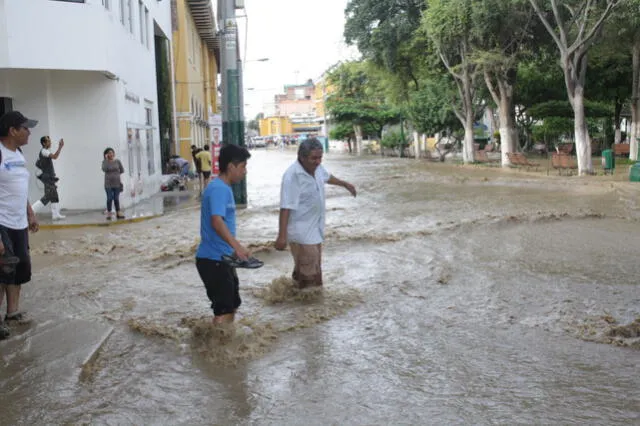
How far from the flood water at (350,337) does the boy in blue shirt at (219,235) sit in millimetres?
484

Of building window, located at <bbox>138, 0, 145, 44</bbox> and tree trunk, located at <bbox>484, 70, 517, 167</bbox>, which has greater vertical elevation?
building window, located at <bbox>138, 0, 145, 44</bbox>

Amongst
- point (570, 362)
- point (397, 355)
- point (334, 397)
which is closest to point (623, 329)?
point (570, 362)

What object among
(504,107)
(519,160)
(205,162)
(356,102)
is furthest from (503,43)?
(356,102)

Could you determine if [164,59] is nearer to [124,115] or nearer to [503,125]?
[124,115]

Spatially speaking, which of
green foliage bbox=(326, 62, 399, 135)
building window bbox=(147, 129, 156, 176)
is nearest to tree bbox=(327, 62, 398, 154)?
Result: green foliage bbox=(326, 62, 399, 135)

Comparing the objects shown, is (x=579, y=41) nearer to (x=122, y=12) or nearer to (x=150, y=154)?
(x=122, y=12)

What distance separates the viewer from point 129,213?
1588cm

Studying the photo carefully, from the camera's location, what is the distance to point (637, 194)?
16750mm

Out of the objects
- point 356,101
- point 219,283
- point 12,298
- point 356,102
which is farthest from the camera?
point 356,101

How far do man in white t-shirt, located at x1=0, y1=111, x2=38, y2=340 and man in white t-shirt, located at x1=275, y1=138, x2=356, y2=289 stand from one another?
89.2 inches

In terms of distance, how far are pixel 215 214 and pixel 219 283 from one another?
571 mm

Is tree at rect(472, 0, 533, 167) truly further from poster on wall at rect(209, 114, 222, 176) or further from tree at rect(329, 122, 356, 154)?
tree at rect(329, 122, 356, 154)

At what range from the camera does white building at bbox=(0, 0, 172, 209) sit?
14.3m

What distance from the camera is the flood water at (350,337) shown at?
4492mm
